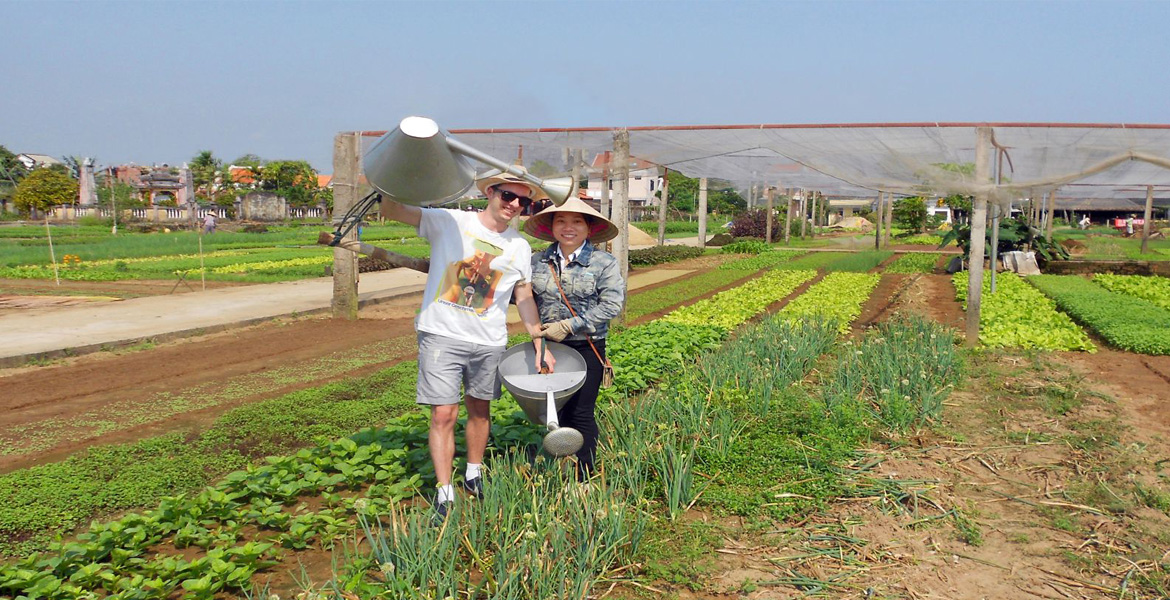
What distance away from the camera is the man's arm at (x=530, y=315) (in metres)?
3.96

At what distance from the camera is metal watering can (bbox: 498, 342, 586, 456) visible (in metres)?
3.48

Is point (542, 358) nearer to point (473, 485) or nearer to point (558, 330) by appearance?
point (558, 330)

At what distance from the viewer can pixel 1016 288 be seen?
14367 millimetres

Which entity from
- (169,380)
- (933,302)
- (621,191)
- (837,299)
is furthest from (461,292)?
(933,302)

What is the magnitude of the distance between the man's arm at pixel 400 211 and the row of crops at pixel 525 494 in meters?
1.10

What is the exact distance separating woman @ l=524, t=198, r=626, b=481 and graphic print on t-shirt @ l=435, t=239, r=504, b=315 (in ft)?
1.16

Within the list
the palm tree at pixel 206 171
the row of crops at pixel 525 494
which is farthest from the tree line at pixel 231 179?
the row of crops at pixel 525 494

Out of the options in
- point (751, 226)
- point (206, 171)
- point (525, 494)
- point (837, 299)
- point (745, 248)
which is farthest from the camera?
point (206, 171)

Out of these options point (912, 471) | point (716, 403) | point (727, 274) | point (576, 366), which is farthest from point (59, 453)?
point (727, 274)

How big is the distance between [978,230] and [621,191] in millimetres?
3779

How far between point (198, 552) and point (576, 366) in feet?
5.87

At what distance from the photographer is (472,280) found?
12.4ft

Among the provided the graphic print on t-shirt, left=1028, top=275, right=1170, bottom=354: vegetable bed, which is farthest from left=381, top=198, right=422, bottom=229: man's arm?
left=1028, top=275, right=1170, bottom=354: vegetable bed

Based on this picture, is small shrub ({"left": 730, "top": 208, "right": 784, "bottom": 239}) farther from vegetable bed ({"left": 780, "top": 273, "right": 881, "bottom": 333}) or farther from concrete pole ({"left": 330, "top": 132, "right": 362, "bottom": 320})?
concrete pole ({"left": 330, "top": 132, "right": 362, "bottom": 320})
